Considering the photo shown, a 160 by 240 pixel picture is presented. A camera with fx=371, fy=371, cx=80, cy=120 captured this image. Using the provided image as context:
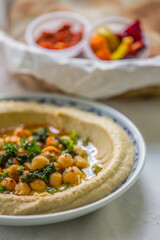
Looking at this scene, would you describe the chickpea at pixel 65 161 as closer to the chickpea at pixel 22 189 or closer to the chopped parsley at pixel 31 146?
the chopped parsley at pixel 31 146

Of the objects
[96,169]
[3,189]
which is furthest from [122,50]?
[3,189]

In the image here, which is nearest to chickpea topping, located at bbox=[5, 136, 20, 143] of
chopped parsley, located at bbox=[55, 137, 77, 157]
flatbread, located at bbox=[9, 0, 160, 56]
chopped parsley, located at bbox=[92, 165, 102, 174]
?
chopped parsley, located at bbox=[55, 137, 77, 157]

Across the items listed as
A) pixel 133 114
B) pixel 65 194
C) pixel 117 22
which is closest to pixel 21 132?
pixel 65 194

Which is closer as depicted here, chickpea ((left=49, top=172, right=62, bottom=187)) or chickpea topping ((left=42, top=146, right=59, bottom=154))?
chickpea ((left=49, top=172, right=62, bottom=187))

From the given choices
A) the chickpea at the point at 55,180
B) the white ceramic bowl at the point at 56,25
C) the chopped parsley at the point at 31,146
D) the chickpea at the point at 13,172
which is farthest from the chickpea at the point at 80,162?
the white ceramic bowl at the point at 56,25

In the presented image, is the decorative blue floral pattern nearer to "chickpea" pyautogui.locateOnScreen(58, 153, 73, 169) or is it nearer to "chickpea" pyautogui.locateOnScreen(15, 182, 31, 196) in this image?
"chickpea" pyautogui.locateOnScreen(58, 153, 73, 169)

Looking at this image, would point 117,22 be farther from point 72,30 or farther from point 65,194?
point 65,194
